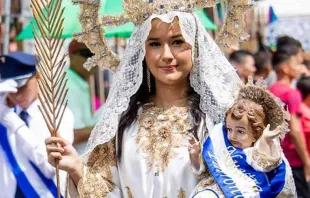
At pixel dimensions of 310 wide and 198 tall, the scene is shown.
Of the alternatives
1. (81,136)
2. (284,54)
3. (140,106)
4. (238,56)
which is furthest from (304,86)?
(140,106)

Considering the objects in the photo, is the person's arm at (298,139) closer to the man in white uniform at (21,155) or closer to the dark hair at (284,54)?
the dark hair at (284,54)

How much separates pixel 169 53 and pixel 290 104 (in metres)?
3.30

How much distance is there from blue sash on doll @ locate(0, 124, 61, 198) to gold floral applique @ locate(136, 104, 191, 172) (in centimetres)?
156

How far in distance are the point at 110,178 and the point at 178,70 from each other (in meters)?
0.57

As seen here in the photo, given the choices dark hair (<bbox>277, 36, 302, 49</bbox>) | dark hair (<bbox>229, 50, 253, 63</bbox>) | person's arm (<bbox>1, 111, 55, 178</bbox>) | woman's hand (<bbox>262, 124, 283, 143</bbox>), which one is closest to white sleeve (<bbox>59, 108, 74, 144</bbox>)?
person's arm (<bbox>1, 111, 55, 178</bbox>)

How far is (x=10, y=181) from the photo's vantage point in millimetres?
5738

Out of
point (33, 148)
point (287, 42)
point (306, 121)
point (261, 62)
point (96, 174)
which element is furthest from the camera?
point (261, 62)

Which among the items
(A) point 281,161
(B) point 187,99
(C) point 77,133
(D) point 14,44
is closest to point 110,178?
(B) point 187,99

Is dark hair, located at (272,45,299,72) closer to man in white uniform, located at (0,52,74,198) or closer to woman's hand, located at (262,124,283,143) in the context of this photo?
man in white uniform, located at (0,52,74,198)

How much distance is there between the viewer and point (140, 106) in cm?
441

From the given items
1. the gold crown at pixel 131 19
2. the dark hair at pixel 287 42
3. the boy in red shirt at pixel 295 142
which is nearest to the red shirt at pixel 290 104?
the boy in red shirt at pixel 295 142

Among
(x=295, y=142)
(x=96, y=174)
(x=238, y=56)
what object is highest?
(x=96, y=174)

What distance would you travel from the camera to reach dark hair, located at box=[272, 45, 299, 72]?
8.14 m

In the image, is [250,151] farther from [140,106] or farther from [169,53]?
[140,106]
